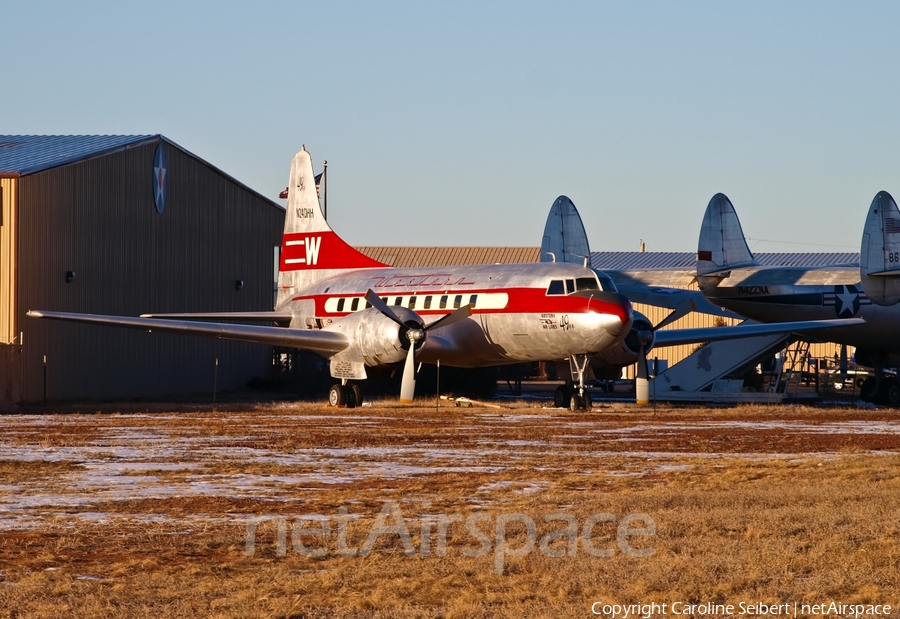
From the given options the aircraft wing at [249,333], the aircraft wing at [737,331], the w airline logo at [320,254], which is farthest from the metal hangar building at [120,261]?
the aircraft wing at [737,331]

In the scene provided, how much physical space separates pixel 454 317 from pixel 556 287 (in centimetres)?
277

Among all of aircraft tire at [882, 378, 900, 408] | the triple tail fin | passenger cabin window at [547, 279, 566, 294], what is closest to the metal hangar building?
the triple tail fin

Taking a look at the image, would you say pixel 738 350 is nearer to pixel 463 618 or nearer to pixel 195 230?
pixel 195 230

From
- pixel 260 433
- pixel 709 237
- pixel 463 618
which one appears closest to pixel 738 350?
pixel 709 237

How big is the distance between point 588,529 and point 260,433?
39.5 feet

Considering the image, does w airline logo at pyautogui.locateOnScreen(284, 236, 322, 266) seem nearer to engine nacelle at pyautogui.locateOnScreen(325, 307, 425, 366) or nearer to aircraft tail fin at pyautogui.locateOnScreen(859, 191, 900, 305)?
engine nacelle at pyautogui.locateOnScreen(325, 307, 425, 366)

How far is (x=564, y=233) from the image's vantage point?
4000 cm

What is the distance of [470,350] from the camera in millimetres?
30062

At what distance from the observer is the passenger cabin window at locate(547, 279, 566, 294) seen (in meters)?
28.1

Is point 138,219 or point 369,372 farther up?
point 138,219

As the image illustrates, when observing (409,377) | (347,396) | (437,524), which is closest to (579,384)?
(409,377)

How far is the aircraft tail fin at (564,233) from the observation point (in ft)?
131

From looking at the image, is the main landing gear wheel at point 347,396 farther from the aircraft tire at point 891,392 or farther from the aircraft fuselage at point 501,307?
the aircraft tire at point 891,392

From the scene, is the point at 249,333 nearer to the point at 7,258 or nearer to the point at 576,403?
the point at 7,258
